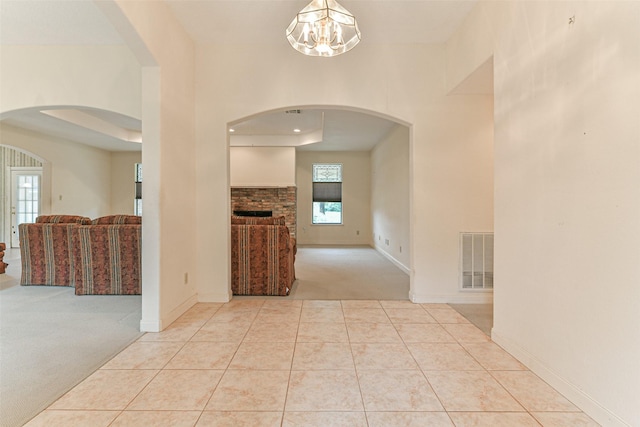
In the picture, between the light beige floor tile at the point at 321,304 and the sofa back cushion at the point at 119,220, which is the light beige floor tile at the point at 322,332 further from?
the sofa back cushion at the point at 119,220

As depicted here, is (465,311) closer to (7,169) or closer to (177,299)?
(177,299)

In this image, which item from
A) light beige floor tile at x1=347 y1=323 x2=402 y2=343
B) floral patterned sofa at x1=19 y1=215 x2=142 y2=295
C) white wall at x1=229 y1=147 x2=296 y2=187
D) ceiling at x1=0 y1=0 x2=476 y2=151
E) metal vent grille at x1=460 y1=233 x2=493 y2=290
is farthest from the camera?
white wall at x1=229 y1=147 x2=296 y2=187

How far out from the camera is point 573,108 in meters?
1.82

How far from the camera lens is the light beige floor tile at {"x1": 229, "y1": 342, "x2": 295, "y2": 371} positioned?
7.27 feet

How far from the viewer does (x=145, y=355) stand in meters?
2.39

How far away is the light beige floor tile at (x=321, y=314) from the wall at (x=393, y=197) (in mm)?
2245

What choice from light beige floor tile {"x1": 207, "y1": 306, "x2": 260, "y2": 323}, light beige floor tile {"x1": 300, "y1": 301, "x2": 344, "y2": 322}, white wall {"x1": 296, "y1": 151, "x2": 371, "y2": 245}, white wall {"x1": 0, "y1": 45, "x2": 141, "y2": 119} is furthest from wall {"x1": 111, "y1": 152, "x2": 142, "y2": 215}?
light beige floor tile {"x1": 300, "y1": 301, "x2": 344, "y2": 322}

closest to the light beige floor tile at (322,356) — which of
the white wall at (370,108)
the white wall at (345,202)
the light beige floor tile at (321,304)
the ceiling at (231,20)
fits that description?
the light beige floor tile at (321,304)

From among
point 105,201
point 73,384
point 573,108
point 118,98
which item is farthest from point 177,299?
point 105,201

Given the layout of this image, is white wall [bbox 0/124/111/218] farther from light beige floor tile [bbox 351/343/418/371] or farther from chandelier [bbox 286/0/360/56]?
light beige floor tile [bbox 351/343/418/371]

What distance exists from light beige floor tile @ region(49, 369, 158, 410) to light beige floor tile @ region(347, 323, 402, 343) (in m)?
1.59

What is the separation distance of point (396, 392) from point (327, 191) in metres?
7.91

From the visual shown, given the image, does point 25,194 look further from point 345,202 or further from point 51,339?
point 345,202

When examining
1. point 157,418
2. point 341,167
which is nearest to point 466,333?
point 157,418
